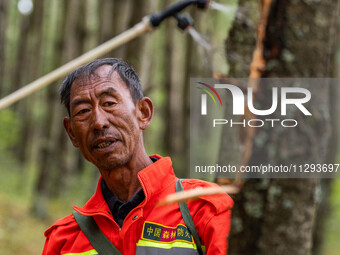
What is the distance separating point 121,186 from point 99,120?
0.42 m

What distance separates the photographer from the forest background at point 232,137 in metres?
2.01

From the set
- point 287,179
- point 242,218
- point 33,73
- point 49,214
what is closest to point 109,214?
point 242,218

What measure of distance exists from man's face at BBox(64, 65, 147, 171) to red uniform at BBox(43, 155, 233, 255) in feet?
0.64

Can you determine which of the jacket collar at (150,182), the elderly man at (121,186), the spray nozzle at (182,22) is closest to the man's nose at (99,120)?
the elderly man at (121,186)

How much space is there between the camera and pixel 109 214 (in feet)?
8.39

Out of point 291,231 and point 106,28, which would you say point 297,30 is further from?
point 106,28

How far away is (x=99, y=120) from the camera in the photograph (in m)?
2.51

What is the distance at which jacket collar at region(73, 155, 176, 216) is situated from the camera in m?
2.48

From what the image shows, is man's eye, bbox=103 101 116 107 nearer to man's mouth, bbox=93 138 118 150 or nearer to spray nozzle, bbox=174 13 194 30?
man's mouth, bbox=93 138 118 150

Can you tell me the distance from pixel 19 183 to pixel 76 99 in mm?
14240

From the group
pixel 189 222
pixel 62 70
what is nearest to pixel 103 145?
pixel 189 222
